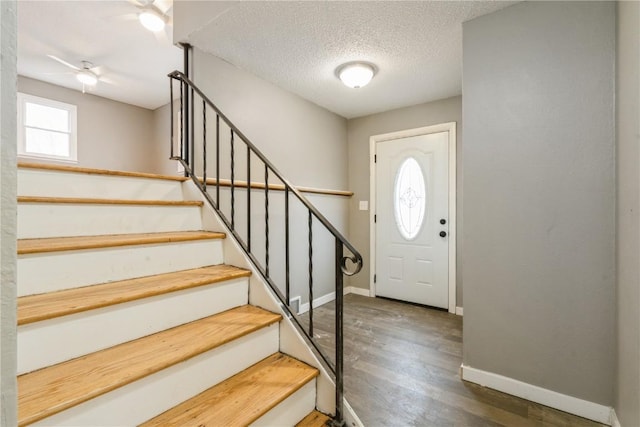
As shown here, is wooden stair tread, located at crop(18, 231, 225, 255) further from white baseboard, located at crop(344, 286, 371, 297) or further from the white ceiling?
white baseboard, located at crop(344, 286, 371, 297)

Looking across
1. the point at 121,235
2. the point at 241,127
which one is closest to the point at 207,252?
the point at 121,235

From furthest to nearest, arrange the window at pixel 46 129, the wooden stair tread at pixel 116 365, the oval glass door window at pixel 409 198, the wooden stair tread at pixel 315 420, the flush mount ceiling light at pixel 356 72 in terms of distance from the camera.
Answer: the window at pixel 46 129 < the oval glass door window at pixel 409 198 < the flush mount ceiling light at pixel 356 72 < the wooden stair tread at pixel 315 420 < the wooden stair tread at pixel 116 365

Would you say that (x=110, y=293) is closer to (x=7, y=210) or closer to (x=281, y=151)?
(x=7, y=210)

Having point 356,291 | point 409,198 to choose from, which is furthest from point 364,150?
point 356,291

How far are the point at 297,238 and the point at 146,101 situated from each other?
3.95 m

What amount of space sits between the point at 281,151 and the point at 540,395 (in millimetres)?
2855

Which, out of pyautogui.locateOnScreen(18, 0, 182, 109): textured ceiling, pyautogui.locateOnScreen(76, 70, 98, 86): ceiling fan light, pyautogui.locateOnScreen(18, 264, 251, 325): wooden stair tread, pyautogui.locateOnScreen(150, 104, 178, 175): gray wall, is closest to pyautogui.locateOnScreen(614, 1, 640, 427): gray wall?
pyautogui.locateOnScreen(18, 264, 251, 325): wooden stair tread

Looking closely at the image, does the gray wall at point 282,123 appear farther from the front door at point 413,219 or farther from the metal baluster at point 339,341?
the metal baluster at point 339,341

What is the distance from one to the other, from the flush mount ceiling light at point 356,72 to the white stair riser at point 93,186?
1.72m

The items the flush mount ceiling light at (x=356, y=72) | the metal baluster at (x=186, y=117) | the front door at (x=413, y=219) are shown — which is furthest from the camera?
the front door at (x=413, y=219)

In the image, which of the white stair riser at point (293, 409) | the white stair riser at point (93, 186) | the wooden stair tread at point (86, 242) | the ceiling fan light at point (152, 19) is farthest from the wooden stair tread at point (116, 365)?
the ceiling fan light at point (152, 19)

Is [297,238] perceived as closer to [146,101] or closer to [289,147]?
[289,147]

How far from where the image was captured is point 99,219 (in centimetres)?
163

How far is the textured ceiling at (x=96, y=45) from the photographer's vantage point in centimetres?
250
